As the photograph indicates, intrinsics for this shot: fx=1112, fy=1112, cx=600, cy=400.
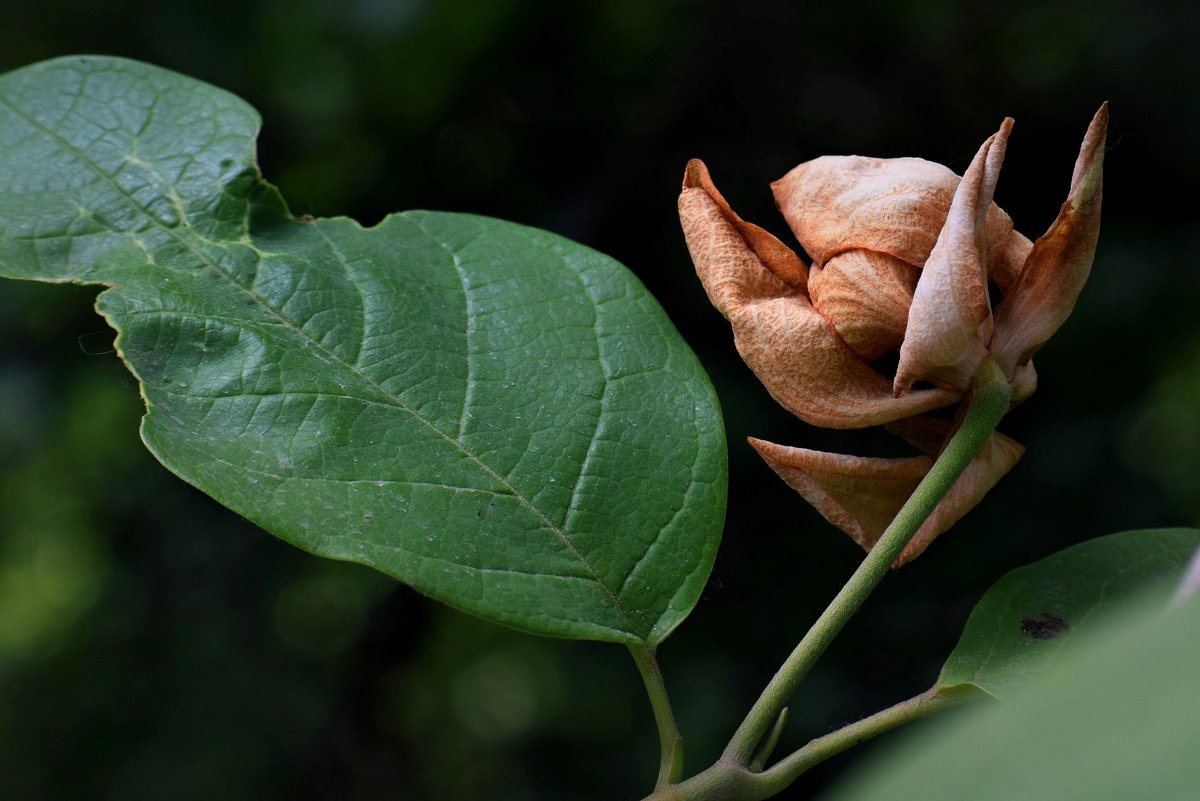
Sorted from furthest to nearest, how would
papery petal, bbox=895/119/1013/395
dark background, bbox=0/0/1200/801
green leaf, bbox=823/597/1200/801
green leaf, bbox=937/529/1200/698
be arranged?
dark background, bbox=0/0/1200/801 < green leaf, bbox=937/529/1200/698 < papery petal, bbox=895/119/1013/395 < green leaf, bbox=823/597/1200/801

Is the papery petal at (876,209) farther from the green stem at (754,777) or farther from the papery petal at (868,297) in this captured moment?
the green stem at (754,777)

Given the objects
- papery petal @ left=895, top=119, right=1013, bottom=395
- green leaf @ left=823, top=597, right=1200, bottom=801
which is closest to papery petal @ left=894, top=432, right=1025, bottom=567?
papery petal @ left=895, top=119, right=1013, bottom=395

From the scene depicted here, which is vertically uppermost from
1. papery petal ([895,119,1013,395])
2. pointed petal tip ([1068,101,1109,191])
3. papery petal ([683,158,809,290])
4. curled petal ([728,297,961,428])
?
pointed petal tip ([1068,101,1109,191])

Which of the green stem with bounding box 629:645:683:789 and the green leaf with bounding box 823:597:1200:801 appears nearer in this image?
the green leaf with bounding box 823:597:1200:801

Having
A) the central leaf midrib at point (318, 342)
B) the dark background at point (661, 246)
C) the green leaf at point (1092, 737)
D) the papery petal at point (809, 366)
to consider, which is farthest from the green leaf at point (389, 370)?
the dark background at point (661, 246)

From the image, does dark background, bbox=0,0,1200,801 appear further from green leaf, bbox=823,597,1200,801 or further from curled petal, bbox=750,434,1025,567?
green leaf, bbox=823,597,1200,801

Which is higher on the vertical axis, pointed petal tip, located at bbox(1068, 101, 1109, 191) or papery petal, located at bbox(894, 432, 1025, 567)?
pointed petal tip, located at bbox(1068, 101, 1109, 191)

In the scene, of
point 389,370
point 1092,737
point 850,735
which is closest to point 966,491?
point 850,735
